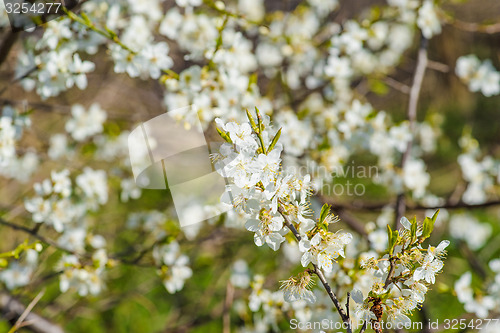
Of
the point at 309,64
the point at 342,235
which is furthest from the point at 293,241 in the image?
the point at 309,64

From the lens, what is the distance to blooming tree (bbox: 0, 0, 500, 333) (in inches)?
43.1

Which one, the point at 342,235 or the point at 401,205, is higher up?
the point at 342,235

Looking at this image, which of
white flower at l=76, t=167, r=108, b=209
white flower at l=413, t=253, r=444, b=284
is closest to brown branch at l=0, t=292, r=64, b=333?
white flower at l=76, t=167, r=108, b=209

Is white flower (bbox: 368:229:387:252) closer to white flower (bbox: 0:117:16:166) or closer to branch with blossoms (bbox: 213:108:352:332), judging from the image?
branch with blossoms (bbox: 213:108:352:332)

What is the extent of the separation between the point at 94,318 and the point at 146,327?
38 centimetres

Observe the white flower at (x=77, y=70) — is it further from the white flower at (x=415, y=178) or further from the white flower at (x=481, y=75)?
the white flower at (x=481, y=75)

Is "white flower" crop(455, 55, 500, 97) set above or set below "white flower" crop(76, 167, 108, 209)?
above

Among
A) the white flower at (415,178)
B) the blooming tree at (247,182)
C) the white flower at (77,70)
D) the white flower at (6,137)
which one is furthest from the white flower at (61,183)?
the white flower at (415,178)

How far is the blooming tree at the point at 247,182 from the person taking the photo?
3.59 feet

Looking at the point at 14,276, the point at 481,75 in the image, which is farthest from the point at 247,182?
the point at 481,75

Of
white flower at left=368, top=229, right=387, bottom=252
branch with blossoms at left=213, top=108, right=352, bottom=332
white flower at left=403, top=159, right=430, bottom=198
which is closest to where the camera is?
branch with blossoms at left=213, top=108, right=352, bottom=332

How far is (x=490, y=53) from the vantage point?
19.0 feet

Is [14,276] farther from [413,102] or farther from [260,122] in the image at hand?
[413,102]

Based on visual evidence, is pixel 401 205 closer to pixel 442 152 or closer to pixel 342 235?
pixel 342 235
